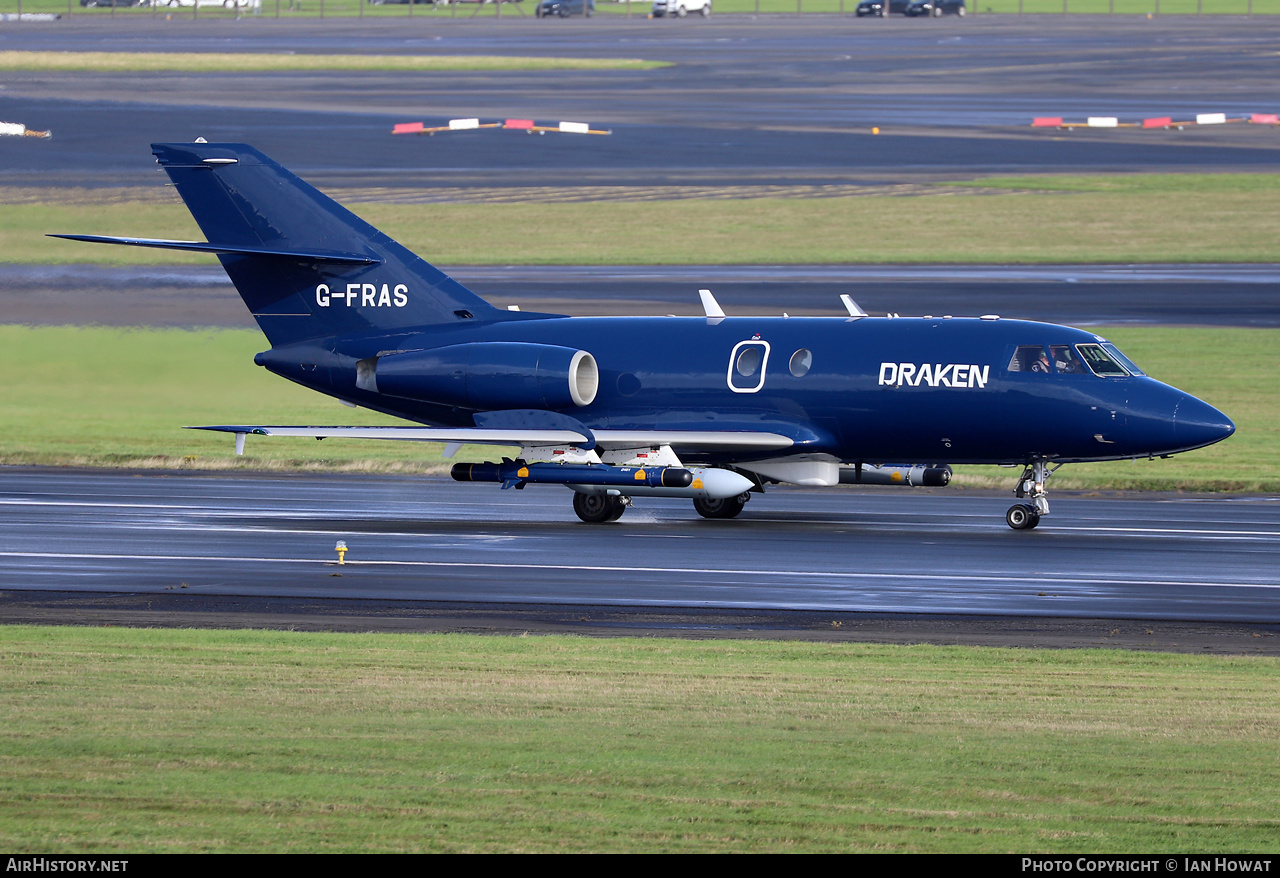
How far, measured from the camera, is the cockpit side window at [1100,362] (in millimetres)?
27703

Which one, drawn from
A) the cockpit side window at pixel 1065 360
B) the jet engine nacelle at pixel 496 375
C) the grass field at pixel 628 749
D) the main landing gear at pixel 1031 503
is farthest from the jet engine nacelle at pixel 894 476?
the grass field at pixel 628 749

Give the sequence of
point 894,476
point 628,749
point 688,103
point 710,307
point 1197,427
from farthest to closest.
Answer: point 688,103
point 710,307
point 894,476
point 1197,427
point 628,749

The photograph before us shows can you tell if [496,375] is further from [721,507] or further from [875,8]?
[875,8]

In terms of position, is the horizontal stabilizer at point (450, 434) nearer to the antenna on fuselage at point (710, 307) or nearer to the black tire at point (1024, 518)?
the antenna on fuselage at point (710, 307)

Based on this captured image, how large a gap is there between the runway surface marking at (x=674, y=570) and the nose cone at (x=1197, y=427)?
213 inches

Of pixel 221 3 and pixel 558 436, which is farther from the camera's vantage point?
pixel 221 3

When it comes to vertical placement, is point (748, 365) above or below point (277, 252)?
below

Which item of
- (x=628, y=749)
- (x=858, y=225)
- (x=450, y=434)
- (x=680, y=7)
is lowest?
(x=628, y=749)

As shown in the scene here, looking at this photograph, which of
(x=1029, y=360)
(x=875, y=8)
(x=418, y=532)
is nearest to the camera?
(x=418, y=532)

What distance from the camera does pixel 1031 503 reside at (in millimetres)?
27719

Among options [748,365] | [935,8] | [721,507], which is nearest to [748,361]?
[748,365]

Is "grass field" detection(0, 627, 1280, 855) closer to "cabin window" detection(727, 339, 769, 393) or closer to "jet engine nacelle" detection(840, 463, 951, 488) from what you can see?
"cabin window" detection(727, 339, 769, 393)

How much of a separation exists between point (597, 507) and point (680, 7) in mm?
115717

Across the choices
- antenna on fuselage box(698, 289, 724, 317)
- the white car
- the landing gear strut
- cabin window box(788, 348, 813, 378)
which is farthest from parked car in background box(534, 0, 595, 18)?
cabin window box(788, 348, 813, 378)
